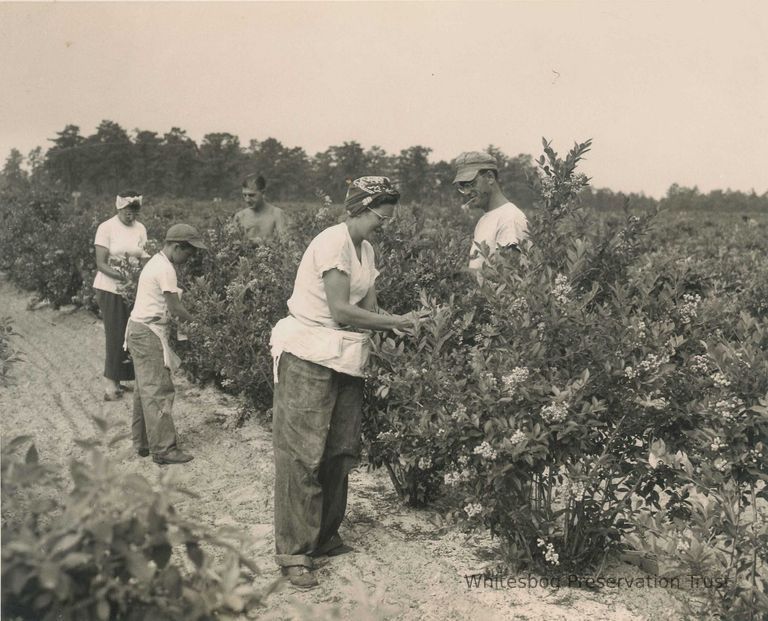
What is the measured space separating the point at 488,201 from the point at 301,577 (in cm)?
239

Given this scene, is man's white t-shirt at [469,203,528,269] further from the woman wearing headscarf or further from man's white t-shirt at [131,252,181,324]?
man's white t-shirt at [131,252,181,324]

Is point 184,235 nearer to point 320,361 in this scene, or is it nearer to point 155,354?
point 155,354

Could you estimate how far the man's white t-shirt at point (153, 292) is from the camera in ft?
17.7

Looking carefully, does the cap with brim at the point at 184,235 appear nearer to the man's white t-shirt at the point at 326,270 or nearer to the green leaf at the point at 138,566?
the man's white t-shirt at the point at 326,270

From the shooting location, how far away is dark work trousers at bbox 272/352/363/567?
3.77 m

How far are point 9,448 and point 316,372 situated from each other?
2.09 metres

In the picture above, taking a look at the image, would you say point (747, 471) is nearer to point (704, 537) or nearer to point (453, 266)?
point (704, 537)

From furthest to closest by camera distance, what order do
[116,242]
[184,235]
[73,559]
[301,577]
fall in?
[116,242] → [184,235] → [301,577] → [73,559]

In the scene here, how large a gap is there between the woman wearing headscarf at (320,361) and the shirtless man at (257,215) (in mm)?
3506

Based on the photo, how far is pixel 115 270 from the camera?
6.97m

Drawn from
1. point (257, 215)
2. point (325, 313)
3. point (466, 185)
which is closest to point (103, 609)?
point (325, 313)

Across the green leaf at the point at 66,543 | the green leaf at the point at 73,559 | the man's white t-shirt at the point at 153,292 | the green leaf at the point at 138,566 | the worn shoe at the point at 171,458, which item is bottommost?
the worn shoe at the point at 171,458

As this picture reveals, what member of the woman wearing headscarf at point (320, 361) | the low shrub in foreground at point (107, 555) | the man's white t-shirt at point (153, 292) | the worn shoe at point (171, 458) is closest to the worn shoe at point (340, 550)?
the woman wearing headscarf at point (320, 361)

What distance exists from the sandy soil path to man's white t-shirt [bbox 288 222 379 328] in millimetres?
1205
